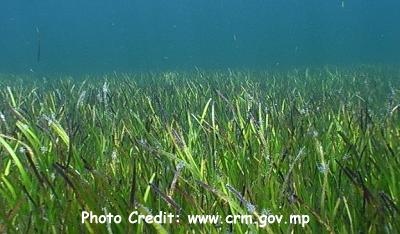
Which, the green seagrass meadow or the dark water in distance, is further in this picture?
the dark water in distance

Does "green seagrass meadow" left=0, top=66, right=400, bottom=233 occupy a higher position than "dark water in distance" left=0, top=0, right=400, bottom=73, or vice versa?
"dark water in distance" left=0, top=0, right=400, bottom=73

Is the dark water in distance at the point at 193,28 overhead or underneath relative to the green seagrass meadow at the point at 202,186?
overhead

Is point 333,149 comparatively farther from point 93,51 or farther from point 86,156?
point 93,51

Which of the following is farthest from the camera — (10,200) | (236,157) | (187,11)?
(187,11)

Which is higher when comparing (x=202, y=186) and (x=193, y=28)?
(x=193, y=28)

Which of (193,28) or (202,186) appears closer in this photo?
(202,186)

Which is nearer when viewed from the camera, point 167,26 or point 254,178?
point 254,178

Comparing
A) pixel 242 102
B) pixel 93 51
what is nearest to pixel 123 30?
pixel 93 51

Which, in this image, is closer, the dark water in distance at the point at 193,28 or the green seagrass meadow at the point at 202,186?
the green seagrass meadow at the point at 202,186

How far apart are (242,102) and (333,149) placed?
1941 millimetres

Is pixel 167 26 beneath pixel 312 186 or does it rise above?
above

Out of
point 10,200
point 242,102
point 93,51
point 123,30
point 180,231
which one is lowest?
point 180,231

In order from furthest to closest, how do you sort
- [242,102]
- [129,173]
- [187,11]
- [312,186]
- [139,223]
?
[187,11]
[242,102]
[129,173]
[312,186]
[139,223]

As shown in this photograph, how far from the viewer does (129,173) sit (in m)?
1.94
